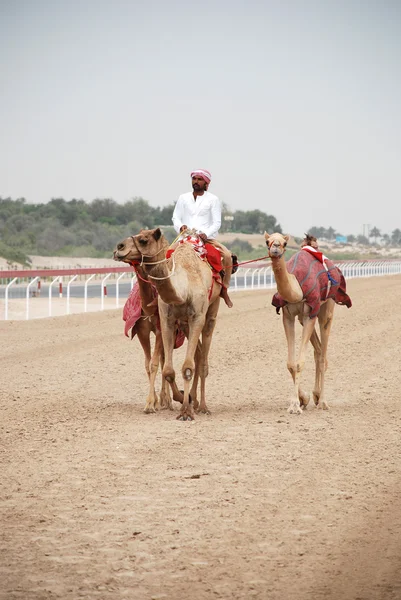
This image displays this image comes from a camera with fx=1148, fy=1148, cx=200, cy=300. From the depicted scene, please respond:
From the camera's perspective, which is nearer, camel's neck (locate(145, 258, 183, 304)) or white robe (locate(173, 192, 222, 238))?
camel's neck (locate(145, 258, 183, 304))

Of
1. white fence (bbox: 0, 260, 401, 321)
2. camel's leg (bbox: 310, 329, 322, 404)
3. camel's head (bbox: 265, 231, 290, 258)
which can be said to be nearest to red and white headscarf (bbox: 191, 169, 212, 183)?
camel's head (bbox: 265, 231, 290, 258)

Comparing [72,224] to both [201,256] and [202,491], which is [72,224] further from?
[202,491]

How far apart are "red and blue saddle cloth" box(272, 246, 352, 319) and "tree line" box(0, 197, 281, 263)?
186ft

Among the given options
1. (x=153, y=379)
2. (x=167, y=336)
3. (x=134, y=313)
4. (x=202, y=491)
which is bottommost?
(x=202, y=491)

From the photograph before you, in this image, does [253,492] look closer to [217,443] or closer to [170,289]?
[217,443]

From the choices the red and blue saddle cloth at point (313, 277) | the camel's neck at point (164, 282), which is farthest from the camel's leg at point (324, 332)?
the camel's neck at point (164, 282)

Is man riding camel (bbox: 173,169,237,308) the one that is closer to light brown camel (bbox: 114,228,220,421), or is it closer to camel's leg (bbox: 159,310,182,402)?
light brown camel (bbox: 114,228,220,421)

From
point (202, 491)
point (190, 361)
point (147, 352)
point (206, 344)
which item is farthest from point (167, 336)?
point (202, 491)

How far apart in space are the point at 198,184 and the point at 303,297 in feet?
5.46

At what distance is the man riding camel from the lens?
486 inches

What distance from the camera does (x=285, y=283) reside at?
1168 cm

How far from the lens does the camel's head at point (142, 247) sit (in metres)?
10.5

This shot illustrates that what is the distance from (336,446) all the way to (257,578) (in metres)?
4.06

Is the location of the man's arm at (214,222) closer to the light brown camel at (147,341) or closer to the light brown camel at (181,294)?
the light brown camel at (181,294)
